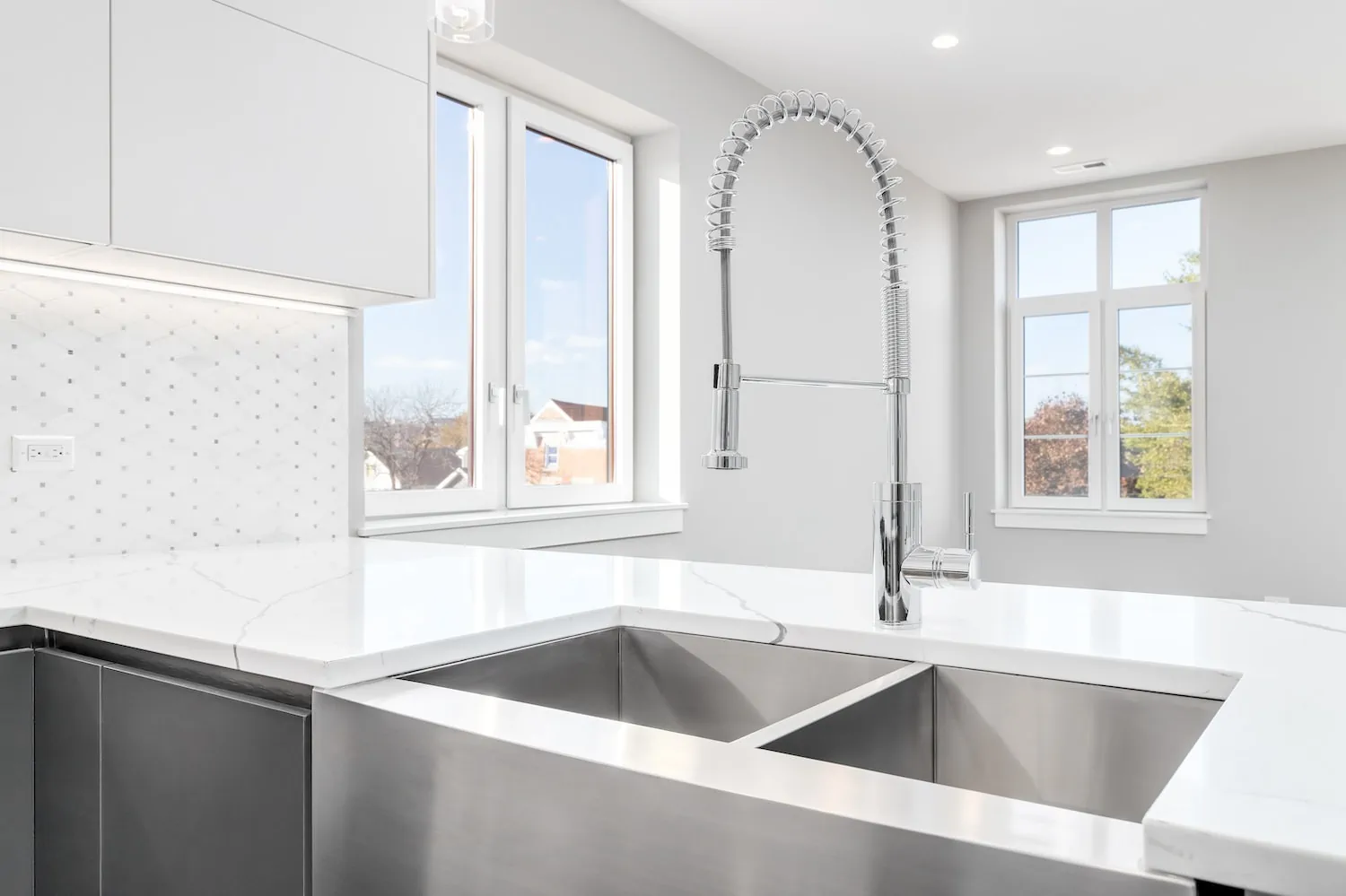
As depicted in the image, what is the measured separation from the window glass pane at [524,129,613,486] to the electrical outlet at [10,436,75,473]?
1373mm

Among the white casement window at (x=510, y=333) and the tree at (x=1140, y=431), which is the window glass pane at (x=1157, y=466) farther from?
the white casement window at (x=510, y=333)

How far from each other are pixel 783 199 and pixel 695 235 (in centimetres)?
73

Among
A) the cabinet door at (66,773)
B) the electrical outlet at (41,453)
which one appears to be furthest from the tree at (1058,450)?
the cabinet door at (66,773)

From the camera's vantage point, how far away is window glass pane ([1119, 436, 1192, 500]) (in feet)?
17.0

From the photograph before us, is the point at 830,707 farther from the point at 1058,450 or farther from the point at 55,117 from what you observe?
the point at 1058,450

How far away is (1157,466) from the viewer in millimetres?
5254

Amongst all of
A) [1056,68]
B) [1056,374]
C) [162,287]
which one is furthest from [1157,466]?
[162,287]

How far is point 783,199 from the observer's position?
3.96 m

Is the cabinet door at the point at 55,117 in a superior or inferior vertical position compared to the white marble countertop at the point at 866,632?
superior

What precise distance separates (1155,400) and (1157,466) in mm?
362

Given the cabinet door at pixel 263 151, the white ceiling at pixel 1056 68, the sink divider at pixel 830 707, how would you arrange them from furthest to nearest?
the white ceiling at pixel 1056 68 < the cabinet door at pixel 263 151 < the sink divider at pixel 830 707

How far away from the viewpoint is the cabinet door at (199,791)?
2.86 feet

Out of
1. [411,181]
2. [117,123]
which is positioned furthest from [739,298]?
[117,123]

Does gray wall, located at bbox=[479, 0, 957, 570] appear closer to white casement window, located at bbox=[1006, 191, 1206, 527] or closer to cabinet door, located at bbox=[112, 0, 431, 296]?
white casement window, located at bbox=[1006, 191, 1206, 527]
